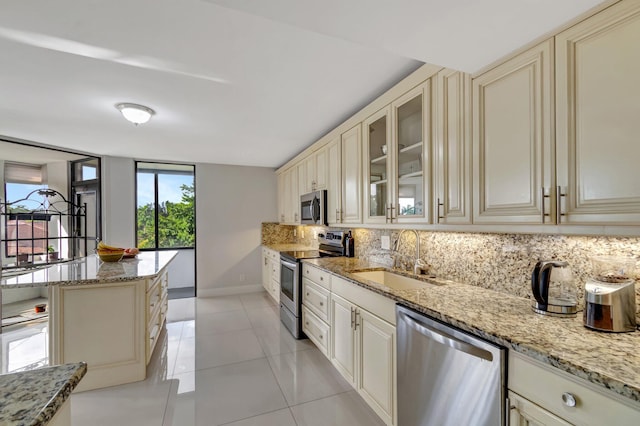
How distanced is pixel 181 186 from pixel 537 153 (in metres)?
5.65

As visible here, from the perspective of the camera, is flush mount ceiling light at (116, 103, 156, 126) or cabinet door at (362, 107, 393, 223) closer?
cabinet door at (362, 107, 393, 223)

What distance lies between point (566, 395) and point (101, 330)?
3061 mm

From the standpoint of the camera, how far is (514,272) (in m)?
1.64

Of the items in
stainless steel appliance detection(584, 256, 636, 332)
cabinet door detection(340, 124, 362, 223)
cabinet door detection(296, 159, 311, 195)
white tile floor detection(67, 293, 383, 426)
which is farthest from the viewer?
cabinet door detection(296, 159, 311, 195)

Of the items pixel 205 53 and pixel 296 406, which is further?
pixel 296 406

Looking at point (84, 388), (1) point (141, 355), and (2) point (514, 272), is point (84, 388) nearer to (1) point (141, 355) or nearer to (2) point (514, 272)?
(1) point (141, 355)

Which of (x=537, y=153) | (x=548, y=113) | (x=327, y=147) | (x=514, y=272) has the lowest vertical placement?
(x=514, y=272)

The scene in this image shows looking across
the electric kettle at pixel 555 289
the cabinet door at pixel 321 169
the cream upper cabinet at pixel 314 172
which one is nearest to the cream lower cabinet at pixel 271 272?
the cream upper cabinet at pixel 314 172

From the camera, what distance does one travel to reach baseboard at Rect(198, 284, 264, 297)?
510 centimetres

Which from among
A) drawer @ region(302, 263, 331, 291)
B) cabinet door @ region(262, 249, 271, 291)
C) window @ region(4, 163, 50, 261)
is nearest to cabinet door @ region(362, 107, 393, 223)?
drawer @ region(302, 263, 331, 291)

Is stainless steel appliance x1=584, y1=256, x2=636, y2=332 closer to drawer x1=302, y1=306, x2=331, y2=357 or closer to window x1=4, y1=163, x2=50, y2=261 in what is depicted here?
drawer x1=302, y1=306, x2=331, y2=357

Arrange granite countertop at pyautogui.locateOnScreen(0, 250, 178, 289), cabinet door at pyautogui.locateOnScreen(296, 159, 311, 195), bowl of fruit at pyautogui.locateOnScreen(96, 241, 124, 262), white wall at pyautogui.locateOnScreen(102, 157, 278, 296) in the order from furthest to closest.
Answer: white wall at pyautogui.locateOnScreen(102, 157, 278, 296)
cabinet door at pyautogui.locateOnScreen(296, 159, 311, 195)
bowl of fruit at pyautogui.locateOnScreen(96, 241, 124, 262)
granite countertop at pyautogui.locateOnScreen(0, 250, 178, 289)

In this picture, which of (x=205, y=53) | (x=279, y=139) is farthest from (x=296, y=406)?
(x=279, y=139)

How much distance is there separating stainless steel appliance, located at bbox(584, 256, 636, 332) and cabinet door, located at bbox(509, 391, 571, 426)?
1.39ft
